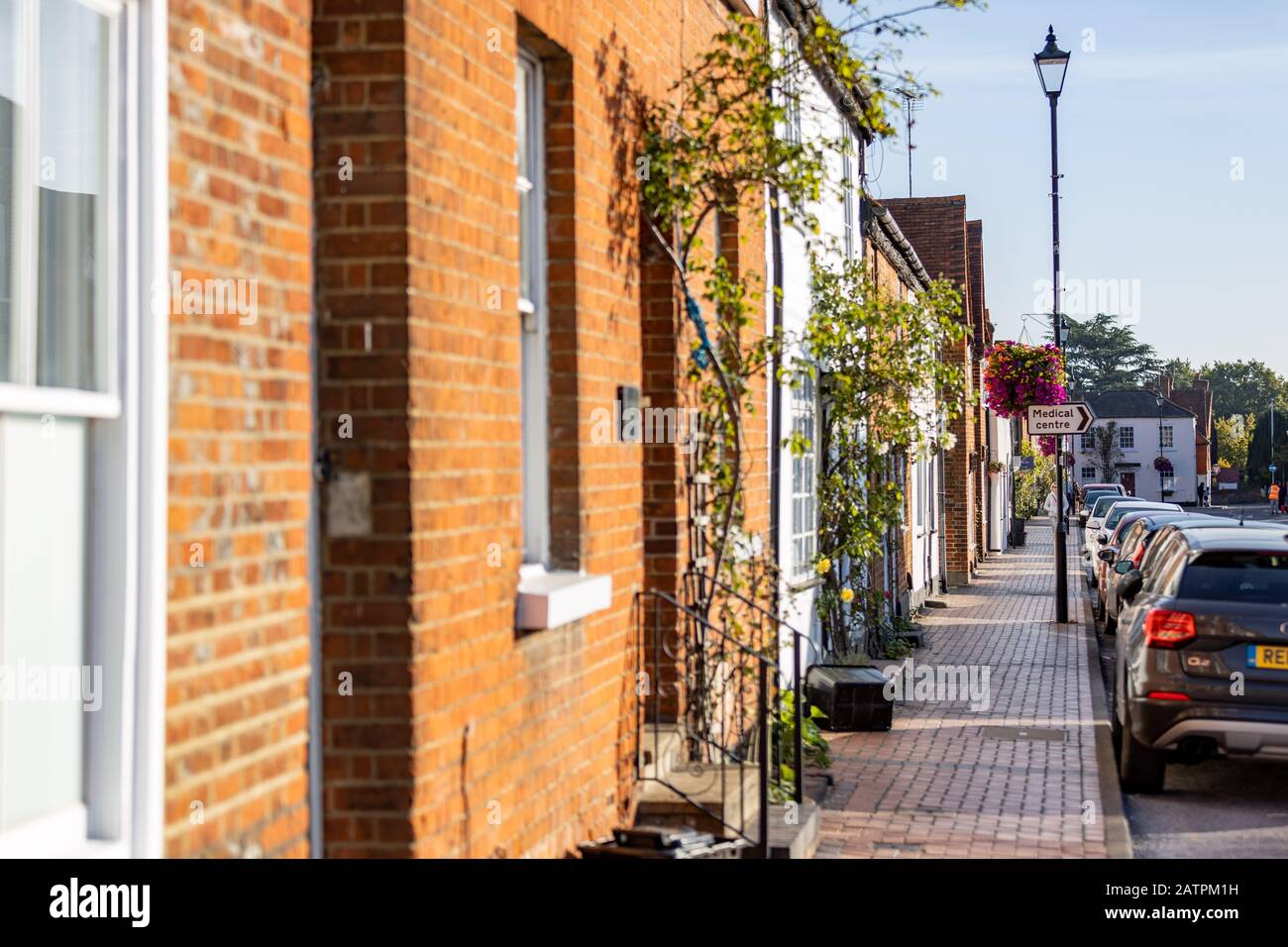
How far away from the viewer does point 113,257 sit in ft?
11.4

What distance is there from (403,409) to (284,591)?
74 centimetres

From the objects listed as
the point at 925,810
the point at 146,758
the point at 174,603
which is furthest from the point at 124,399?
the point at 925,810

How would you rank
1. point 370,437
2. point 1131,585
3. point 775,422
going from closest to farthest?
point 370,437 < point 1131,585 < point 775,422

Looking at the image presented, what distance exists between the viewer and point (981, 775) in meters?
10.3

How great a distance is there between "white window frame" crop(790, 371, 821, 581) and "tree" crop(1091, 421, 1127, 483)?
314 feet

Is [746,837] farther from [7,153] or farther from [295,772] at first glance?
[7,153]

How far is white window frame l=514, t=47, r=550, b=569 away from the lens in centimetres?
639

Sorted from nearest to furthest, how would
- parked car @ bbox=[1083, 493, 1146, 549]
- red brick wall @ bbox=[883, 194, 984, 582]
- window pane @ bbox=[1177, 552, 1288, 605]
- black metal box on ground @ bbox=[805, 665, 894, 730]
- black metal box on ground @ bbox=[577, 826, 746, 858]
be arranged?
black metal box on ground @ bbox=[577, 826, 746, 858] < window pane @ bbox=[1177, 552, 1288, 605] < black metal box on ground @ bbox=[805, 665, 894, 730] < red brick wall @ bbox=[883, 194, 984, 582] < parked car @ bbox=[1083, 493, 1146, 549]

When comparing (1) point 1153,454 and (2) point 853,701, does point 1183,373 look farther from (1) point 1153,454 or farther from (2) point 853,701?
(2) point 853,701

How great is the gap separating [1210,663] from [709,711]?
10.4 ft

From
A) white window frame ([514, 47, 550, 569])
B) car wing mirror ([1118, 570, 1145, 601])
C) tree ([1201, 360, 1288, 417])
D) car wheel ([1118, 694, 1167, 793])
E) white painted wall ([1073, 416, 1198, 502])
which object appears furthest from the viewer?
tree ([1201, 360, 1288, 417])

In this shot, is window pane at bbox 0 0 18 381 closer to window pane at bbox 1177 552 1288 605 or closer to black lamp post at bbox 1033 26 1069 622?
window pane at bbox 1177 552 1288 605

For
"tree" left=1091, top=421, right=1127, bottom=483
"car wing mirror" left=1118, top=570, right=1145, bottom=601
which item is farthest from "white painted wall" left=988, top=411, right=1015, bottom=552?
"tree" left=1091, top=421, right=1127, bottom=483

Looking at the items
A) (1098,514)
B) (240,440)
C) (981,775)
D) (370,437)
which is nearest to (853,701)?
(981,775)
